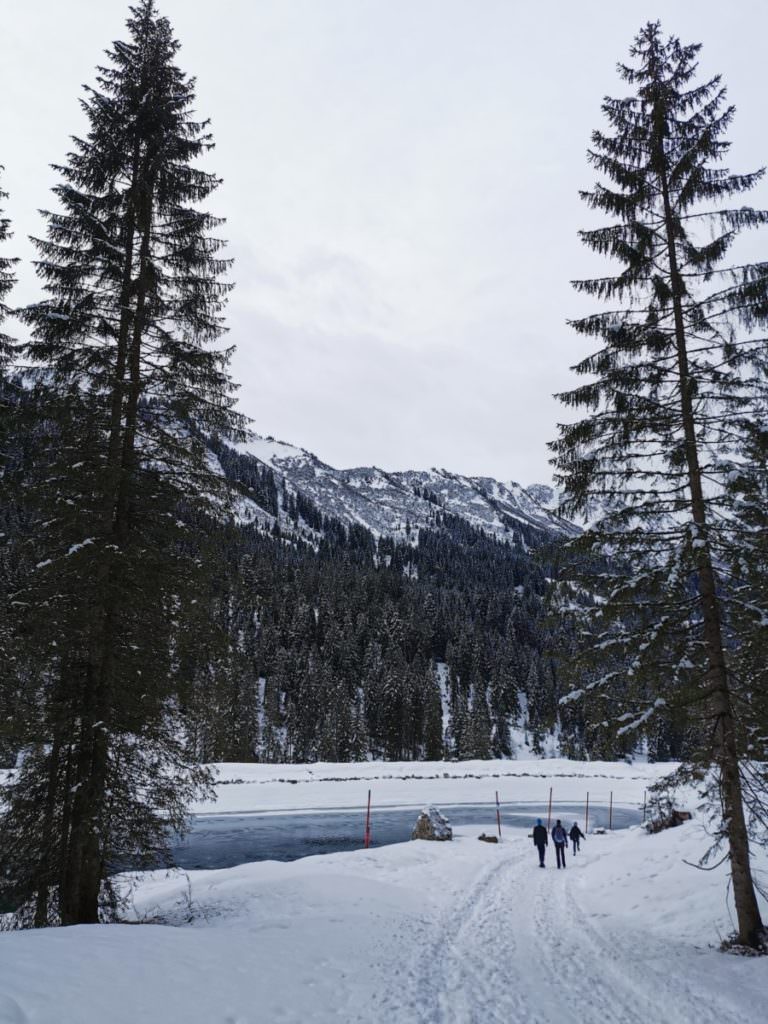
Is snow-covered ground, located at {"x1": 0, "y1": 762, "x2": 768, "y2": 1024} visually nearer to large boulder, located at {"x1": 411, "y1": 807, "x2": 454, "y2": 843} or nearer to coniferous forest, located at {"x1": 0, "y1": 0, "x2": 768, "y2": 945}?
coniferous forest, located at {"x1": 0, "y1": 0, "x2": 768, "y2": 945}

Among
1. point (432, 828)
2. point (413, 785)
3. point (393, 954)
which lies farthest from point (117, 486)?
point (413, 785)

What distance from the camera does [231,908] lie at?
10.2 metres

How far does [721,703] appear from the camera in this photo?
30.0 feet

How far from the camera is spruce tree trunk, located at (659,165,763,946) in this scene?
8.64 metres

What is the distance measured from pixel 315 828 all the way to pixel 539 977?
2267 centimetres

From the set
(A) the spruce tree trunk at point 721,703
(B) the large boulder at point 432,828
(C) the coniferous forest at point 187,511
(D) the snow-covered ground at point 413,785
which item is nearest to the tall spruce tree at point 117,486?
(C) the coniferous forest at point 187,511

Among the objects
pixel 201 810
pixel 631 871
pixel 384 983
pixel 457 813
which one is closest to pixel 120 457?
pixel 384 983

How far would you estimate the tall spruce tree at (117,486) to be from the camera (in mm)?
9422

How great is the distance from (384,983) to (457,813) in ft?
92.4

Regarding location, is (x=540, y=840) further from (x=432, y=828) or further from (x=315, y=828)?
(x=315, y=828)

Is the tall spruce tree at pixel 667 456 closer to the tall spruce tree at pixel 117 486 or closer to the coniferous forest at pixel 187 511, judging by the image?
the coniferous forest at pixel 187 511

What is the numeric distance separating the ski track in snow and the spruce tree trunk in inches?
46.3

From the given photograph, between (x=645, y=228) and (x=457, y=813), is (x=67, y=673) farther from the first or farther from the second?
(x=457, y=813)

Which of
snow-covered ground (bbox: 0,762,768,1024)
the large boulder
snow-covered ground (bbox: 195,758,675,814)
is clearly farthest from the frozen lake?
snow-covered ground (bbox: 0,762,768,1024)
